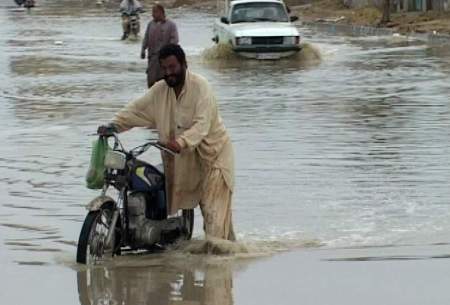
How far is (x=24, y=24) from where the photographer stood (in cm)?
5250

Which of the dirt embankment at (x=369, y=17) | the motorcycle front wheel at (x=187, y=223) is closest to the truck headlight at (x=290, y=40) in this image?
the dirt embankment at (x=369, y=17)

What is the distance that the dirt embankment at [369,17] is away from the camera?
129 ft

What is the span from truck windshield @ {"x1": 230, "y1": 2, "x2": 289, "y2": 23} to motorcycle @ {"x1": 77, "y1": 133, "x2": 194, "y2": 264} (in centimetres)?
2098

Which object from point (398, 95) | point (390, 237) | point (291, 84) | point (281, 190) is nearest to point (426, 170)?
point (281, 190)

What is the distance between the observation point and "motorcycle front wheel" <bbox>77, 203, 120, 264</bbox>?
774cm

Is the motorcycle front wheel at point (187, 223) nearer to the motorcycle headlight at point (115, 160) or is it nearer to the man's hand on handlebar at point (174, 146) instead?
the motorcycle headlight at point (115, 160)

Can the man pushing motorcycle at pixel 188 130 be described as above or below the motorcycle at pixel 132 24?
above

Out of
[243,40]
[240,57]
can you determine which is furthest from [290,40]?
[240,57]

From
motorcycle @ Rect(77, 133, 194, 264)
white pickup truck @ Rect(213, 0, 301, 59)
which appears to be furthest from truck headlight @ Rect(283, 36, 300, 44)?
motorcycle @ Rect(77, 133, 194, 264)

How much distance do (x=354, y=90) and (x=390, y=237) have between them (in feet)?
38.0

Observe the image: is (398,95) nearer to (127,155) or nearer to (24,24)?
(127,155)

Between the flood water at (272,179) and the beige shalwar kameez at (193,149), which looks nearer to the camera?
the flood water at (272,179)

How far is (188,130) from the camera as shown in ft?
25.6

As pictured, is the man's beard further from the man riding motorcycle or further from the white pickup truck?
the man riding motorcycle
